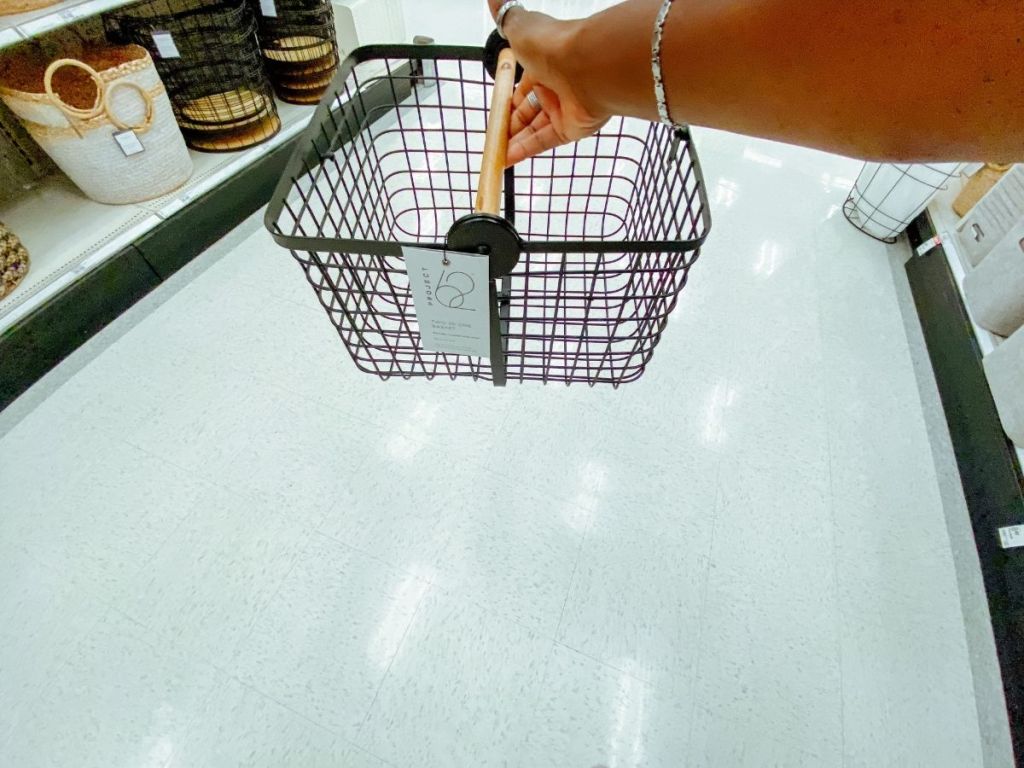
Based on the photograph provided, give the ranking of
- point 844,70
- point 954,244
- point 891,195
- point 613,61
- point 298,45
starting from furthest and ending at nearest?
1. point 298,45
2. point 891,195
3. point 954,244
4. point 613,61
5. point 844,70

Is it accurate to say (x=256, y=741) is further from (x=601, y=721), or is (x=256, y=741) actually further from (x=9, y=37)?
(x=9, y=37)

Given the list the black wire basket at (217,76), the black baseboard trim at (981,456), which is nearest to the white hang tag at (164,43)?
the black wire basket at (217,76)

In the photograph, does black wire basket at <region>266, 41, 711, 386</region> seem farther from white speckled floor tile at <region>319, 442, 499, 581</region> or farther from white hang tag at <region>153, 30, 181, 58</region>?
white hang tag at <region>153, 30, 181, 58</region>

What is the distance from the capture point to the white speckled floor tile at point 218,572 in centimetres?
92

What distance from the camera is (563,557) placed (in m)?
1.03

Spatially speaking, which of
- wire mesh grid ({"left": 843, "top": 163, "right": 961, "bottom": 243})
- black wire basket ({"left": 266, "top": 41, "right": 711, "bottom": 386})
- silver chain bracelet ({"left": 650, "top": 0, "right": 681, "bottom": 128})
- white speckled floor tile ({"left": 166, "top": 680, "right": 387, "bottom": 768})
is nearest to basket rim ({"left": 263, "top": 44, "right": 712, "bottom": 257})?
black wire basket ({"left": 266, "top": 41, "right": 711, "bottom": 386})

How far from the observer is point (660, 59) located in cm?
37

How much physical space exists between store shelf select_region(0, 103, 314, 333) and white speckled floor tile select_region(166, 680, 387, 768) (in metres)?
1.08

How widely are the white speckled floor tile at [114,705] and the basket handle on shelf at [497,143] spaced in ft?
3.17

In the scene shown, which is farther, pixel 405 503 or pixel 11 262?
pixel 11 262

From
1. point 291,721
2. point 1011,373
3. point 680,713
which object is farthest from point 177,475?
point 1011,373

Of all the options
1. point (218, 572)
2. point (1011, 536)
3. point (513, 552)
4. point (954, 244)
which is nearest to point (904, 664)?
point (1011, 536)

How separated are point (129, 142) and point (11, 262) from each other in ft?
1.41

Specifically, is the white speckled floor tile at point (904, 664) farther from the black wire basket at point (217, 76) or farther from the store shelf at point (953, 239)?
the black wire basket at point (217, 76)
